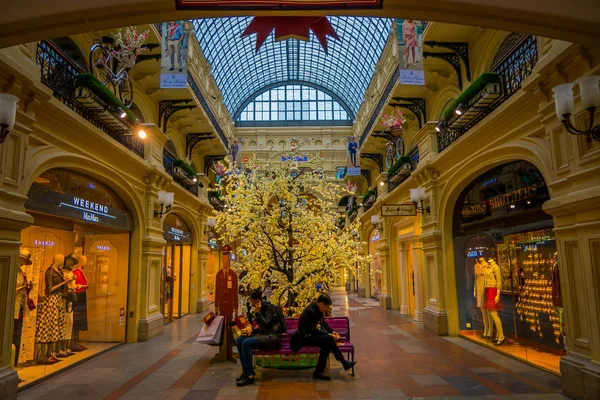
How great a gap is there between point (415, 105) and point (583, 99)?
9725 millimetres

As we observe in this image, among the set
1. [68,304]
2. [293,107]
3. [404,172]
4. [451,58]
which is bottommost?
[68,304]

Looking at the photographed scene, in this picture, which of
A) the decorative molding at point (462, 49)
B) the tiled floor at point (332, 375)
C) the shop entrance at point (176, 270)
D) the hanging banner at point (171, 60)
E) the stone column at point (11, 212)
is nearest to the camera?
the stone column at point (11, 212)

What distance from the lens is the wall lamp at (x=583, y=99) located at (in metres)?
4.19

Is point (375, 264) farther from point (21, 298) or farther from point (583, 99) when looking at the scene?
point (583, 99)

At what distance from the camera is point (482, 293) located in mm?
9094

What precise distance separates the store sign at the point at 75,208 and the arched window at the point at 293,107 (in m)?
24.8

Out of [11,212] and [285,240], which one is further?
[285,240]

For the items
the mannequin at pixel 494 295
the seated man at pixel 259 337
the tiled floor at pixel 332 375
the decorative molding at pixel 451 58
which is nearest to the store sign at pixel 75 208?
the tiled floor at pixel 332 375

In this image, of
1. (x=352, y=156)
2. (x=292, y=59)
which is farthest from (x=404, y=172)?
(x=292, y=59)

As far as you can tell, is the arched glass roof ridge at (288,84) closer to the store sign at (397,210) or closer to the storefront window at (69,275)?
the store sign at (397,210)

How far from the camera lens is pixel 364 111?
24297 millimetres

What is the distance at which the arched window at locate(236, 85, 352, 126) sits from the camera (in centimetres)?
3422

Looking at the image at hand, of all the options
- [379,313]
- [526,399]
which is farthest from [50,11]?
[379,313]

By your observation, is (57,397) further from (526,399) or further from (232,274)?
(526,399)
